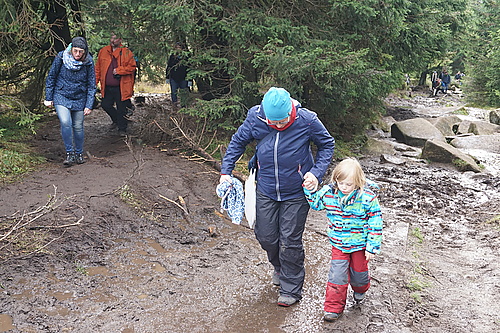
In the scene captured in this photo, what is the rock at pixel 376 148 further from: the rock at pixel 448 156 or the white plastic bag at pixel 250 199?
the white plastic bag at pixel 250 199

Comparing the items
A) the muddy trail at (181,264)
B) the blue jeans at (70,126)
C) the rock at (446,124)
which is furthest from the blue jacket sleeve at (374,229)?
the rock at (446,124)

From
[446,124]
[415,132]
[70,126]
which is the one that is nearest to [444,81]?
[446,124]

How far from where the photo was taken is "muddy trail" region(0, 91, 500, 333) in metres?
4.45

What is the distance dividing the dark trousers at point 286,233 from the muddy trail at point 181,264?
275 mm

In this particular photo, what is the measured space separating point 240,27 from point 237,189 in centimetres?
520

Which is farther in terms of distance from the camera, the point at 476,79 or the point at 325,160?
the point at 476,79

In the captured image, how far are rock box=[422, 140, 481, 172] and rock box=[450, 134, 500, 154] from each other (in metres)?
3.16

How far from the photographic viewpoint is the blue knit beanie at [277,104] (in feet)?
13.9

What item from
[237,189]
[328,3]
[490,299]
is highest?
[328,3]

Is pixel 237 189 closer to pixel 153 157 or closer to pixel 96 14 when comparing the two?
pixel 153 157

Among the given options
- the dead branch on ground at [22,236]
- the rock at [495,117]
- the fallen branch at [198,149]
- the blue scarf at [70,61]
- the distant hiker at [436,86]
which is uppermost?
the blue scarf at [70,61]

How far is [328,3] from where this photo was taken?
33.7 feet

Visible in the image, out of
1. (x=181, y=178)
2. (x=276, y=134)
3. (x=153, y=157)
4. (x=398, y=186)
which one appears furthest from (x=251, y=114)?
(x=398, y=186)

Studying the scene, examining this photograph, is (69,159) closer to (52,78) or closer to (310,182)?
(52,78)
